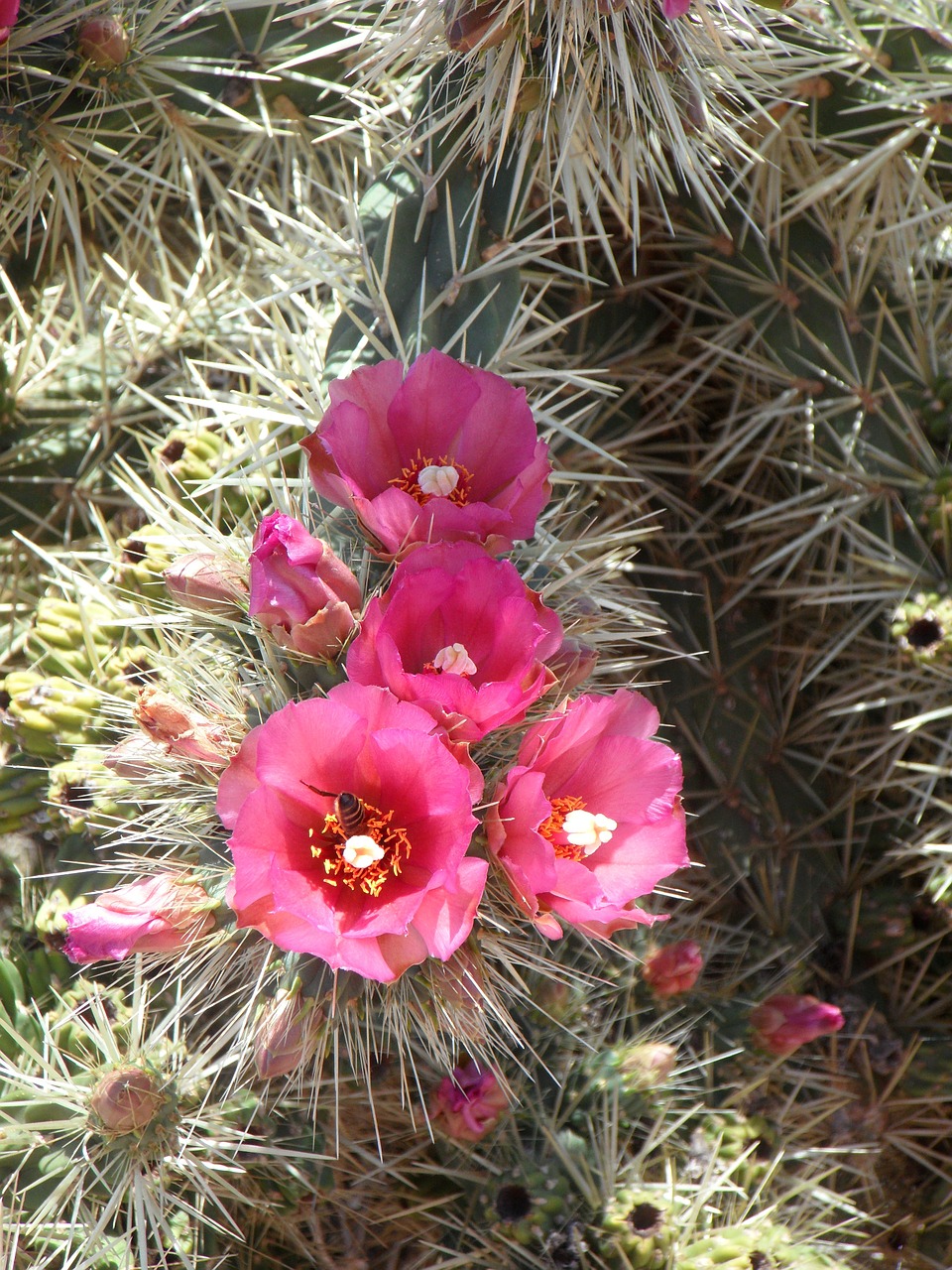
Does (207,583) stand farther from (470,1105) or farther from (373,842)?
(470,1105)

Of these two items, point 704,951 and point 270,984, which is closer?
point 270,984

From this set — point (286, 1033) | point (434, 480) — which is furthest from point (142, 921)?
point (434, 480)

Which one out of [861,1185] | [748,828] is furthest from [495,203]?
[861,1185]

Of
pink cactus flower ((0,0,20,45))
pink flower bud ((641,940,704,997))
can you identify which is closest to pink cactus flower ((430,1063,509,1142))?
pink flower bud ((641,940,704,997))

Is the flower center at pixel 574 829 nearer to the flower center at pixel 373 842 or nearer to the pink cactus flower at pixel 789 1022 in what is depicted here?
the flower center at pixel 373 842

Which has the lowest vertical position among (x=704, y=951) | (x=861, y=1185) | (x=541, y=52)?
(x=861, y=1185)

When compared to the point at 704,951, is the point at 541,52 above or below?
above

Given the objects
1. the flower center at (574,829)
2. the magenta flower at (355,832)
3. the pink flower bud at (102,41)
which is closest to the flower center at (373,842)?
the magenta flower at (355,832)

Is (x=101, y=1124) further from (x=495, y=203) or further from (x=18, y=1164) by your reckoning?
(x=495, y=203)
